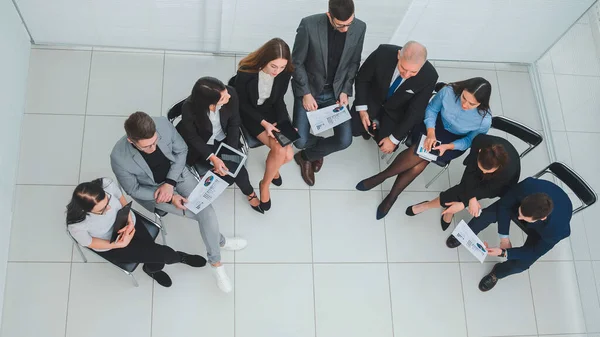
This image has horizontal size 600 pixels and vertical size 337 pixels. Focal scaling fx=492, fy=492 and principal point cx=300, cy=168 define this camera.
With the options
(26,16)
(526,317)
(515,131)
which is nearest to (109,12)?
(26,16)

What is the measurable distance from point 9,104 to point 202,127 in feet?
5.18

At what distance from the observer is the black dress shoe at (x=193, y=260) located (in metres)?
3.50

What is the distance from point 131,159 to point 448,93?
2141 mm

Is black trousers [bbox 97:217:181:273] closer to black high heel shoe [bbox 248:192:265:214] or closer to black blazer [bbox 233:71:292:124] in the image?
black high heel shoe [bbox 248:192:265:214]

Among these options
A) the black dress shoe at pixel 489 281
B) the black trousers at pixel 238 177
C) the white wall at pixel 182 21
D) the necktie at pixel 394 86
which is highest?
the white wall at pixel 182 21

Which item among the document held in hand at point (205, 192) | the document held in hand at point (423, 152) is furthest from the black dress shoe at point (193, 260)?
the document held in hand at point (423, 152)

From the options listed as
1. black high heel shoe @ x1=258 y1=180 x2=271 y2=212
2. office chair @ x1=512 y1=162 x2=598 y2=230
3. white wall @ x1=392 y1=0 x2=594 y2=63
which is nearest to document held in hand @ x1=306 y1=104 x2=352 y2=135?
black high heel shoe @ x1=258 y1=180 x2=271 y2=212

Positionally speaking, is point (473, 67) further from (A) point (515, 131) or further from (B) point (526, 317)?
(B) point (526, 317)

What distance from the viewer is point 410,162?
145 inches

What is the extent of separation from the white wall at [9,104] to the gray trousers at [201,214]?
108 cm

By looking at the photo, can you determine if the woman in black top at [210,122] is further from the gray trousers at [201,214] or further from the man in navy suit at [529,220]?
the man in navy suit at [529,220]

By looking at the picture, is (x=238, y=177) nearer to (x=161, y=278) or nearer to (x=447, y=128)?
(x=161, y=278)

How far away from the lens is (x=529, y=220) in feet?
10.1

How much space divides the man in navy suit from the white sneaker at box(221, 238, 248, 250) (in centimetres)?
172
